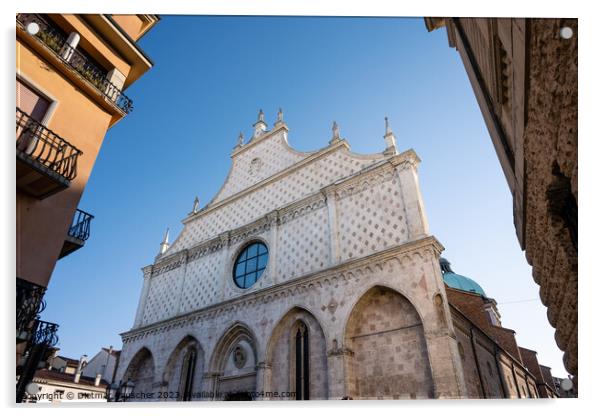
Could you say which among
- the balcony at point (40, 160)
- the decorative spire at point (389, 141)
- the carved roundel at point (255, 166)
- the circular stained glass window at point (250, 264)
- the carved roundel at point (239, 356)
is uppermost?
the carved roundel at point (255, 166)

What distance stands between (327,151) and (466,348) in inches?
219

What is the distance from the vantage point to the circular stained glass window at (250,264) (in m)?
9.70

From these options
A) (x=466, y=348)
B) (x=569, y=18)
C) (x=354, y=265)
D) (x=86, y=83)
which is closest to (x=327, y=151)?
(x=354, y=265)

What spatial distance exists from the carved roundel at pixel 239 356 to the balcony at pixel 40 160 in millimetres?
6040

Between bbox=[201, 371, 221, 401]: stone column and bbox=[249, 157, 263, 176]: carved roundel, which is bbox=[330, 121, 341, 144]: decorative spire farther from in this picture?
bbox=[201, 371, 221, 401]: stone column

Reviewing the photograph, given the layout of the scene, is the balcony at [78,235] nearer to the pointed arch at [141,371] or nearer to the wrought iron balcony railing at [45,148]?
the wrought iron balcony railing at [45,148]

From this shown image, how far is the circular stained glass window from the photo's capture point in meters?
9.70

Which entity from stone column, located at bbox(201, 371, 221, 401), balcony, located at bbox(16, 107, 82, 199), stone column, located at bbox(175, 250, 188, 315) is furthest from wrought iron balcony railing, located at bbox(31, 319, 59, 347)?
stone column, located at bbox(175, 250, 188, 315)

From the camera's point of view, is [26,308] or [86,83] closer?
[26,308]

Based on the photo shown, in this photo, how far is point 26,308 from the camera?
3.41 metres

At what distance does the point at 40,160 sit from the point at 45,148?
27 centimetres

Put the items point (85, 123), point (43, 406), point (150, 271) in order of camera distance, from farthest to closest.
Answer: point (150, 271) < point (85, 123) < point (43, 406)

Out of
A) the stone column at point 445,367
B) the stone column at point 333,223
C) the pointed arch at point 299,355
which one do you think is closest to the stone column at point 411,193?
the stone column at point 333,223
